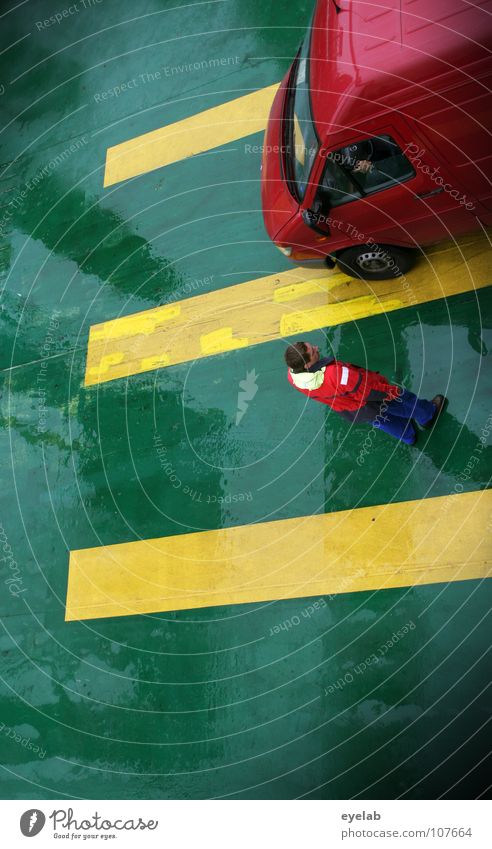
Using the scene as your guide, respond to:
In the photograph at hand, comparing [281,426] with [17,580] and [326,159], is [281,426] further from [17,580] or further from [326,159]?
[17,580]

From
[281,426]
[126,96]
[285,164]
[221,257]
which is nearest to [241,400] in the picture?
[281,426]

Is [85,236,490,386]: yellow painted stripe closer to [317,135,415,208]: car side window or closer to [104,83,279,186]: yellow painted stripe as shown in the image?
[317,135,415,208]: car side window

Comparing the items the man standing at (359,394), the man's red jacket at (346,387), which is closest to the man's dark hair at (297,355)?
the man standing at (359,394)

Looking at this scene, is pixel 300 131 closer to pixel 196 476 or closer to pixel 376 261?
pixel 376 261

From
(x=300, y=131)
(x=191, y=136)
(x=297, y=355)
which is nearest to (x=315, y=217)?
(x=300, y=131)

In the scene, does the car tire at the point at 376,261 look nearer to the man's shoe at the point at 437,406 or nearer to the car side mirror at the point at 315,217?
the car side mirror at the point at 315,217

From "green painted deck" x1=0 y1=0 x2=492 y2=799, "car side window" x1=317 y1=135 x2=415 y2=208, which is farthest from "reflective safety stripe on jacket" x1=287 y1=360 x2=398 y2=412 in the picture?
"car side window" x1=317 y1=135 x2=415 y2=208
